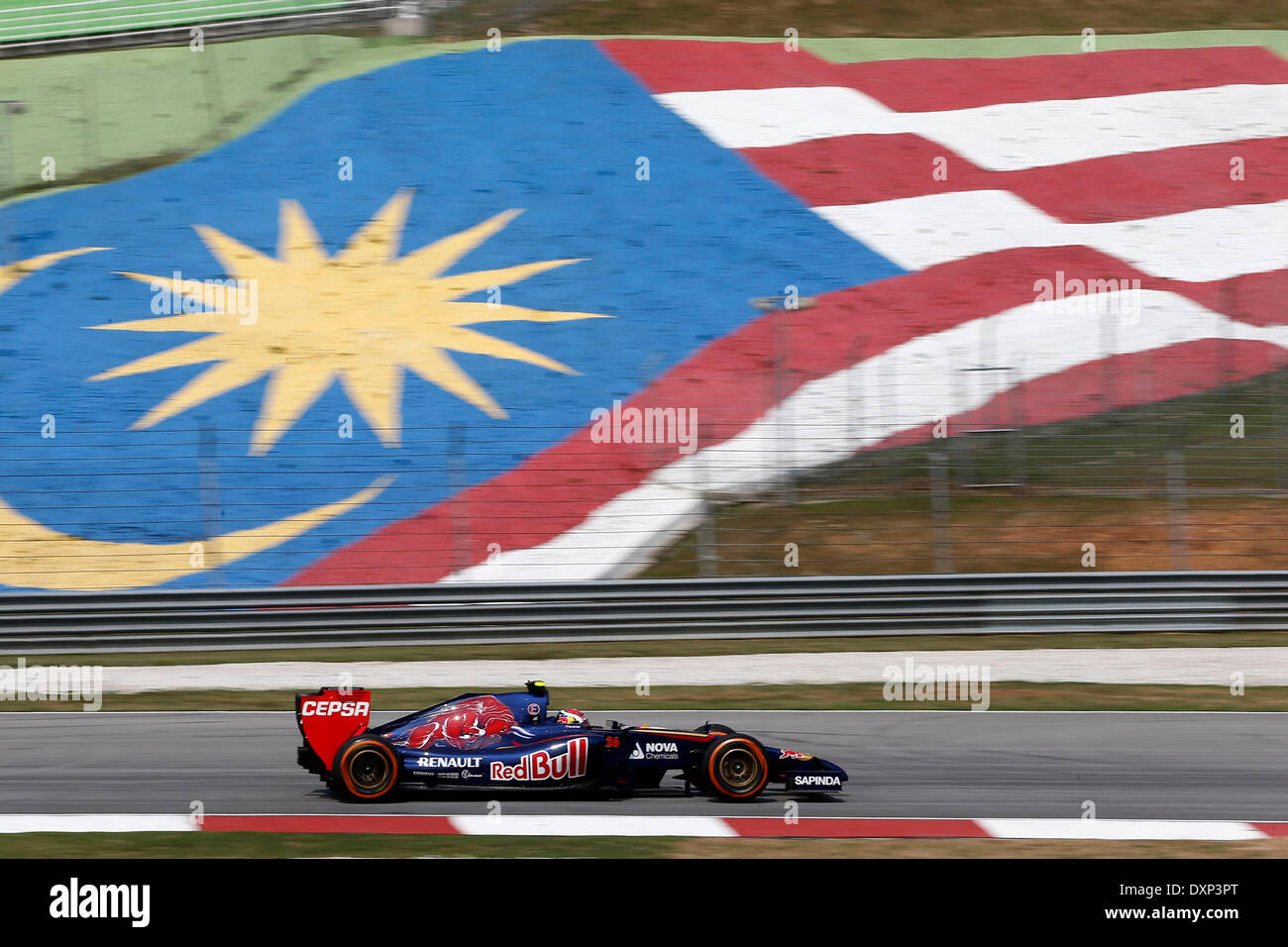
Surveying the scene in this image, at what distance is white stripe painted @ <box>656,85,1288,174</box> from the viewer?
74.9 ft

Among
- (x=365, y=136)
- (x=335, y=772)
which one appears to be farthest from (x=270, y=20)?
(x=335, y=772)

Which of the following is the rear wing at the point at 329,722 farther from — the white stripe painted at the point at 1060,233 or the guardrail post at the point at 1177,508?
the white stripe painted at the point at 1060,233

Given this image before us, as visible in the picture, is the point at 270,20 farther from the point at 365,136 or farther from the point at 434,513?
the point at 434,513

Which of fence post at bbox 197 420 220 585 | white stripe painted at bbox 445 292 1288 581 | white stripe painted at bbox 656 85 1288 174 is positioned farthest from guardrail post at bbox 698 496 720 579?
white stripe painted at bbox 656 85 1288 174

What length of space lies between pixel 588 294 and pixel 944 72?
898cm

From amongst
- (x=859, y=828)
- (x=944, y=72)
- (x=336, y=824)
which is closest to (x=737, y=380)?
(x=944, y=72)

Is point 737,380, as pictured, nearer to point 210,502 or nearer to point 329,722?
point 210,502

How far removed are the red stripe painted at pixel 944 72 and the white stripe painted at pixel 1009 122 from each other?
291 mm

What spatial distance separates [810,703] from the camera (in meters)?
11.4

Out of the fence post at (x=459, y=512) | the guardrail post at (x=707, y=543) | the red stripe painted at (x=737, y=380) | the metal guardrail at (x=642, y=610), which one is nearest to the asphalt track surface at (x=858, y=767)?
the metal guardrail at (x=642, y=610)

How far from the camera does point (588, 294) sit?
1988 centimetres

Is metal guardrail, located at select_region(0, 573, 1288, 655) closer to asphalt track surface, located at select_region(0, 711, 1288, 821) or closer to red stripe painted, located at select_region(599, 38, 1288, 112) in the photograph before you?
asphalt track surface, located at select_region(0, 711, 1288, 821)

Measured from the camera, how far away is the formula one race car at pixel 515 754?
305 inches
